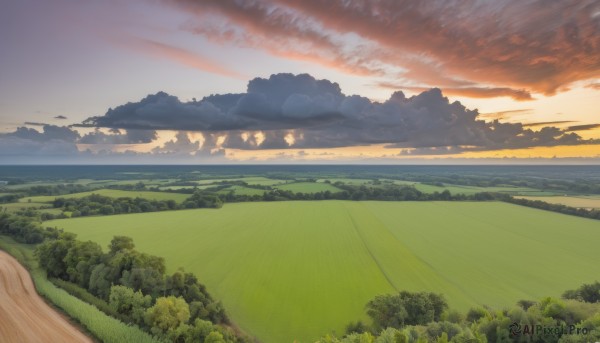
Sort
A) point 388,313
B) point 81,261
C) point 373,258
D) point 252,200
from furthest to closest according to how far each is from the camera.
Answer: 1. point 252,200
2. point 373,258
3. point 81,261
4. point 388,313

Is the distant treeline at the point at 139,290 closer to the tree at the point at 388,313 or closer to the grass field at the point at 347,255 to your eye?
the grass field at the point at 347,255

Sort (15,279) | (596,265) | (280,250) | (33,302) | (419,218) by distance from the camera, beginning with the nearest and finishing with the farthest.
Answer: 1. (33,302)
2. (15,279)
3. (596,265)
4. (280,250)
5. (419,218)

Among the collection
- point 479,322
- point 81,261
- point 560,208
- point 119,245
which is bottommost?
point 560,208

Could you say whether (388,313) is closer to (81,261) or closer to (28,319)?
(28,319)

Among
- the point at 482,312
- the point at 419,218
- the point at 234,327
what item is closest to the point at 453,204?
the point at 419,218

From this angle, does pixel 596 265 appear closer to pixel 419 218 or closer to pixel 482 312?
pixel 482 312

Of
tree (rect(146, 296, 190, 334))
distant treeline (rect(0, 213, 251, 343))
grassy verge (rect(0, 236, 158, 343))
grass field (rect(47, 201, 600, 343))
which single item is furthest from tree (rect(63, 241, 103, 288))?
tree (rect(146, 296, 190, 334))

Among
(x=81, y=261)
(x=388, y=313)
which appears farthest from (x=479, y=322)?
(x=81, y=261)

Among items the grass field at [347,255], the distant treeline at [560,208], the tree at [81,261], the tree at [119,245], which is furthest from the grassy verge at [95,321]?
the distant treeline at [560,208]
